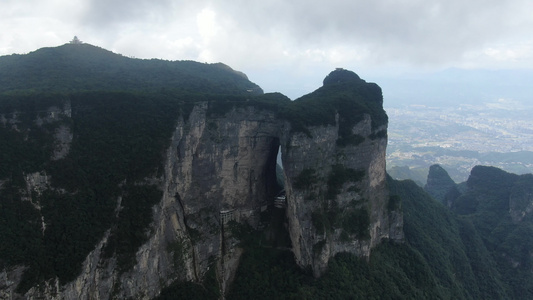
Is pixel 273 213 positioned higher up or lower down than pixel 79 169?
lower down

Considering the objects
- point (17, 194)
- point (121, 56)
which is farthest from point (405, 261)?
point (121, 56)

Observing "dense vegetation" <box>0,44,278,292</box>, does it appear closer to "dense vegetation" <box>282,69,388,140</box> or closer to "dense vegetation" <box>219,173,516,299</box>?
"dense vegetation" <box>282,69,388,140</box>

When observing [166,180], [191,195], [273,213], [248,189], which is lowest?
[273,213]

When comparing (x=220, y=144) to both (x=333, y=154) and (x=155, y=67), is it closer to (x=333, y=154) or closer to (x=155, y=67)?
(x=333, y=154)

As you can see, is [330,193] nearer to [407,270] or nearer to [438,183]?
[407,270]

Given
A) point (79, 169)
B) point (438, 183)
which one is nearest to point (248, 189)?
point (79, 169)

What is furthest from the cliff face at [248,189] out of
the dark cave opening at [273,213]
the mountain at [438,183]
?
the mountain at [438,183]
